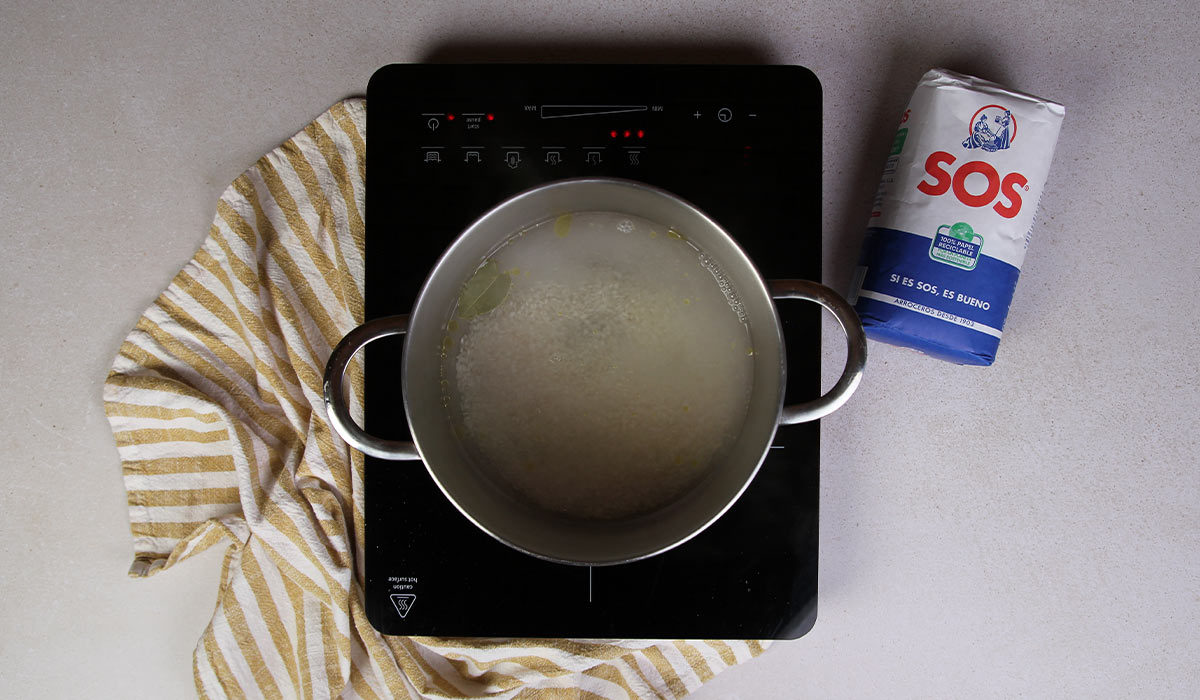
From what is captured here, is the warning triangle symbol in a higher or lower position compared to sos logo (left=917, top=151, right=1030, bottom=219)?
lower

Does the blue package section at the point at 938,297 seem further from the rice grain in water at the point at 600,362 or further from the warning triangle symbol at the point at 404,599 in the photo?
the warning triangle symbol at the point at 404,599

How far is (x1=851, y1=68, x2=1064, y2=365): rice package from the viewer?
603 mm

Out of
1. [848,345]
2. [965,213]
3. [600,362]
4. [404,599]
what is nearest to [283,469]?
[404,599]

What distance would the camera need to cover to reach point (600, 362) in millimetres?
594

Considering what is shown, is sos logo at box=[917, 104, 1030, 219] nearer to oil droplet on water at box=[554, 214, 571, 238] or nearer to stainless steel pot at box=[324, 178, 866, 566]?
stainless steel pot at box=[324, 178, 866, 566]

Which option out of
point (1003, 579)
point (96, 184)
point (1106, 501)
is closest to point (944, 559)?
point (1003, 579)

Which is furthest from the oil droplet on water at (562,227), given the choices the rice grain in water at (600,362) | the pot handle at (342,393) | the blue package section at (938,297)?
the blue package section at (938,297)

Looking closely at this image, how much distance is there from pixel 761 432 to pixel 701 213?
167 mm

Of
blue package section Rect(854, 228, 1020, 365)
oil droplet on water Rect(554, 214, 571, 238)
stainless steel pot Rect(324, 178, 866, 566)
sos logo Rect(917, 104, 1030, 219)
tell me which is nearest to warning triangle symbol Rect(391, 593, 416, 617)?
stainless steel pot Rect(324, 178, 866, 566)

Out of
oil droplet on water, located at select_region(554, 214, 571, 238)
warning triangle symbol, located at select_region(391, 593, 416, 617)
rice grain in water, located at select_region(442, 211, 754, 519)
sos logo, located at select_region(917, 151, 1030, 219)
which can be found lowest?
warning triangle symbol, located at select_region(391, 593, 416, 617)

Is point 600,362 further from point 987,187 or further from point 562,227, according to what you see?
point 987,187

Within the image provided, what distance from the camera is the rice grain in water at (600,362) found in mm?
592

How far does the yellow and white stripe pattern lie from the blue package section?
0.33 metres

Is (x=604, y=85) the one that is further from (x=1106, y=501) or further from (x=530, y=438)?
(x=1106, y=501)
